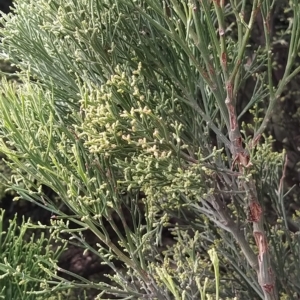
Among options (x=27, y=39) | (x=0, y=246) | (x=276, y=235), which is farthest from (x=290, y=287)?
(x=27, y=39)

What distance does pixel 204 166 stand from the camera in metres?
0.82

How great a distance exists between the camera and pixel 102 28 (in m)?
0.86

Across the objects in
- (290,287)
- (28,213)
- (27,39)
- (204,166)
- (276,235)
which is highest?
(27,39)

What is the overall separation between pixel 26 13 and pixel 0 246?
0.57 m

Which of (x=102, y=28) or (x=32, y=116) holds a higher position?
(x=102, y=28)

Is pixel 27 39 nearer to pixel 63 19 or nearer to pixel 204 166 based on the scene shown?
pixel 63 19

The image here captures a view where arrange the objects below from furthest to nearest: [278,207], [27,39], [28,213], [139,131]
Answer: [28,213]
[278,207]
[27,39]
[139,131]

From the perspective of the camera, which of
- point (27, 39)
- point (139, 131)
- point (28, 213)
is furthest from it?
point (28, 213)

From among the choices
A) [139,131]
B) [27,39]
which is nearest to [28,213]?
[27,39]

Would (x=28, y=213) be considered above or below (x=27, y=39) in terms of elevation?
below

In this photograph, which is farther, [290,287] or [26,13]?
[290,287]

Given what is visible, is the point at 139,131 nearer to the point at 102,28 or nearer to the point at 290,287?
the point at 102,28

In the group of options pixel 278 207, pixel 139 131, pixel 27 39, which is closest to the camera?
pixel 139 131

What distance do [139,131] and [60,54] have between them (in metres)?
0.27
